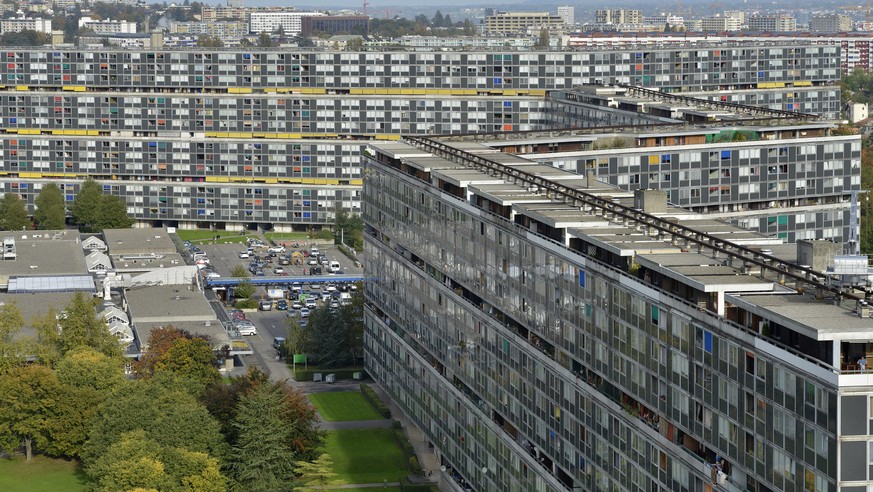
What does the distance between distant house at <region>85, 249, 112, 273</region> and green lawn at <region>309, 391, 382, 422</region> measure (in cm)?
4290

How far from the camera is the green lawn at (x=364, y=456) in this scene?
10750 centimetres

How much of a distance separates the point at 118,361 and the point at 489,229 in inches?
1503

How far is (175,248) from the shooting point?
7032 inches

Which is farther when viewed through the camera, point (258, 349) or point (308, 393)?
point (258, 349)

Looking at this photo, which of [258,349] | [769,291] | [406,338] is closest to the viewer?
[769,291]

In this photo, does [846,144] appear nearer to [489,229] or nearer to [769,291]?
[489,229]

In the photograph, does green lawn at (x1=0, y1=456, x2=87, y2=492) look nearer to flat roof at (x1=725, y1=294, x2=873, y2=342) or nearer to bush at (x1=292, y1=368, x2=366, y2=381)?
bush at (x1=292, y1=368, x2=366, y2=381)

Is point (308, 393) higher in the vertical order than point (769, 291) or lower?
lower

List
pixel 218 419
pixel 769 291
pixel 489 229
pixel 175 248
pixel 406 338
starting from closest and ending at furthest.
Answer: pixel 769 291
pixel 489 229
pixel 218 419
pixel 406 338
pixel 175 248

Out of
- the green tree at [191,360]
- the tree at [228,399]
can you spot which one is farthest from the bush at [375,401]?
the tree at [228,399]

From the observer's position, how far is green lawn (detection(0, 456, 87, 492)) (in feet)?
359

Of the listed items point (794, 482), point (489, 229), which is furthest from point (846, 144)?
point (794, 482)

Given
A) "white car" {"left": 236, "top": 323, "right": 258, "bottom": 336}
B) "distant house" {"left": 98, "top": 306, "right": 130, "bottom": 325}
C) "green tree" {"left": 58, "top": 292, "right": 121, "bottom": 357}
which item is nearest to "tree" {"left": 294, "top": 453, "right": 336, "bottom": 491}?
"green tree" {"left": 58, "top": 292, "right": 121, "bottom": 357}

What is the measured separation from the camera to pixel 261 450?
100875 mm
